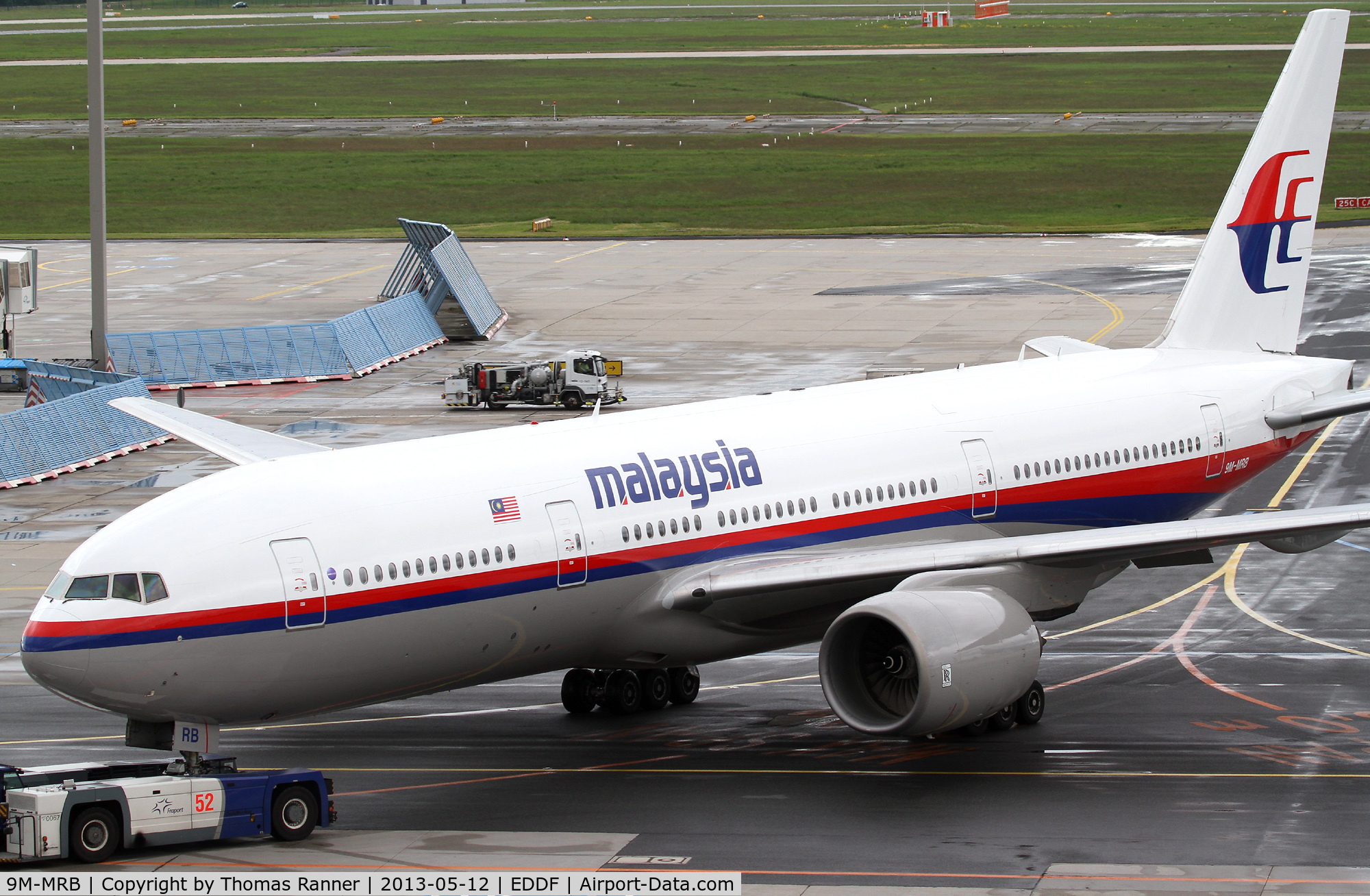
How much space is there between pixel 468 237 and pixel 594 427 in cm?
7280

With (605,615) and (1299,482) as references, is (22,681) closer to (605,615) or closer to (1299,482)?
(605,615)

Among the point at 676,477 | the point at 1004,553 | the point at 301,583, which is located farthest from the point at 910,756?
the point at 301,583

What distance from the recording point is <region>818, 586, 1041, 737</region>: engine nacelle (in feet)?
80.3

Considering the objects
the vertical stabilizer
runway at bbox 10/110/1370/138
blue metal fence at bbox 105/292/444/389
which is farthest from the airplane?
runway at bbox 10/110/1370/138

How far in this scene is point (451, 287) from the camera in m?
72.4

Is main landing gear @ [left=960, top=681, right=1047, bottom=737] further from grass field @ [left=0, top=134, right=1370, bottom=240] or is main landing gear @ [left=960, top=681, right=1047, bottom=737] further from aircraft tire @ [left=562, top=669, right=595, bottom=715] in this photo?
grass field @ [left=0, top=134, right=1370, bottom=240]

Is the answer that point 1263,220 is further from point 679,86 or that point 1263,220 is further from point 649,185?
point 679,86

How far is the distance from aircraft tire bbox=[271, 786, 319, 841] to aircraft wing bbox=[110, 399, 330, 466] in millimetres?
8016

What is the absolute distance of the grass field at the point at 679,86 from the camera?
153 meters

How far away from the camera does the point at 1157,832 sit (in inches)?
916

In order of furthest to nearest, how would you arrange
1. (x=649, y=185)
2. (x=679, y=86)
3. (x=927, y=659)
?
(x=679, y=86) < (x=649, y=185) < (x=927, y=659)

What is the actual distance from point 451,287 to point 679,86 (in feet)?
336

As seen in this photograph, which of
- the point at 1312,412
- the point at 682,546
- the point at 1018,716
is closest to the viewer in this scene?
the point at 682,546

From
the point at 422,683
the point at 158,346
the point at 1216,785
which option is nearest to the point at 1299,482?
the point at 1216,785
